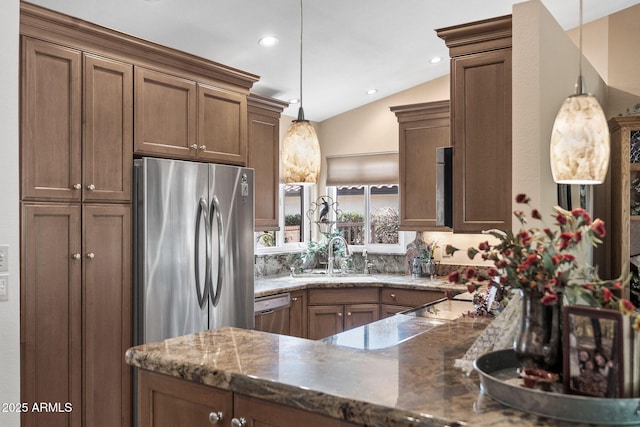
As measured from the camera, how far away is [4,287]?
2.49 m

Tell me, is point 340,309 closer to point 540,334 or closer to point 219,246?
point 219,246

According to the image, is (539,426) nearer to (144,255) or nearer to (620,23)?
(144,255)

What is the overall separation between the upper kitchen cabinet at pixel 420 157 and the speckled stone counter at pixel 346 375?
2.89 metres

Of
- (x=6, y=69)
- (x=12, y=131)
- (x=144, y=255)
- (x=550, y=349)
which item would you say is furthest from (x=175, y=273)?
(x=550, y=349)

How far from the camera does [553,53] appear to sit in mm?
2762

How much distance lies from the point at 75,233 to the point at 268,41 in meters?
1.94

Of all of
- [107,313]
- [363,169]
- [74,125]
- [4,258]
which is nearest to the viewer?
[4,258]

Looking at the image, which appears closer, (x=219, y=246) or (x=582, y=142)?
(x=582, y=142)

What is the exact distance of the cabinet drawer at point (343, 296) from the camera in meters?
4.84

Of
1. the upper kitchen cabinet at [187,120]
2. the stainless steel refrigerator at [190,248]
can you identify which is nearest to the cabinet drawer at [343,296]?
the stainless steel refrigerator at [190,248]

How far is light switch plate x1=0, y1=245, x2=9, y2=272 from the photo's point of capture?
248 cm

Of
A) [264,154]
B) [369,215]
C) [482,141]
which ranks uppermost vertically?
[264,154]

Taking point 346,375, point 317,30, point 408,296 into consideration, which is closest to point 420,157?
point 408,296

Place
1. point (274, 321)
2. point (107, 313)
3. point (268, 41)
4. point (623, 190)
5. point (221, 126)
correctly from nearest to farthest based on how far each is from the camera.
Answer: point (107, 313)
point (221, 126)
point (268, 41)
point (623, 190)
point (274, 321)
